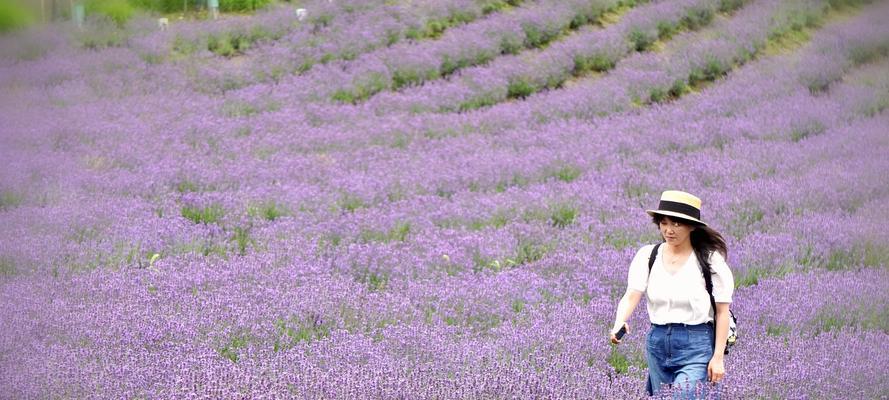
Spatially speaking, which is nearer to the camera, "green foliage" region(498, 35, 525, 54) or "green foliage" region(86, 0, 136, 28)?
"green foliage" region(86, 0, 136, 28)

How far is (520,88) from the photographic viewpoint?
25.3ft

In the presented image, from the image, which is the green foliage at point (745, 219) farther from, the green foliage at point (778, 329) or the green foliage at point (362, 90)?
the green foliage at point (362, 90)

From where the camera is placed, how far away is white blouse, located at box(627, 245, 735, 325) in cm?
259

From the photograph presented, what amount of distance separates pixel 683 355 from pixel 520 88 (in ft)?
17.2

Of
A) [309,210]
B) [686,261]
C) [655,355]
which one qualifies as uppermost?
[686,261]

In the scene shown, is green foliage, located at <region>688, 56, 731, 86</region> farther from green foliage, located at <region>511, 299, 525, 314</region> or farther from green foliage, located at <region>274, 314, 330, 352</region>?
green foliage, located at <region>274, 314, 330, 352</region>

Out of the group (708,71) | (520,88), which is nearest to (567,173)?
(520,88)

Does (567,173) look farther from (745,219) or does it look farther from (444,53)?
(444,53)

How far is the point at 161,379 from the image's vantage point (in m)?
2.69

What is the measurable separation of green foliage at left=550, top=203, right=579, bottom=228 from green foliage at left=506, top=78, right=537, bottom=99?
2.72 meters

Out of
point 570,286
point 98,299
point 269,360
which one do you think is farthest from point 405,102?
point 269,360

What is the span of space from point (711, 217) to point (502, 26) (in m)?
4.20

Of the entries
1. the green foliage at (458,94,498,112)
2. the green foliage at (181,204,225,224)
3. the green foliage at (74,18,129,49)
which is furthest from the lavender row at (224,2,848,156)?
the green foliage at (181,204,225,224)

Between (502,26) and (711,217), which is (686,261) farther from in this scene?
(502,26)
